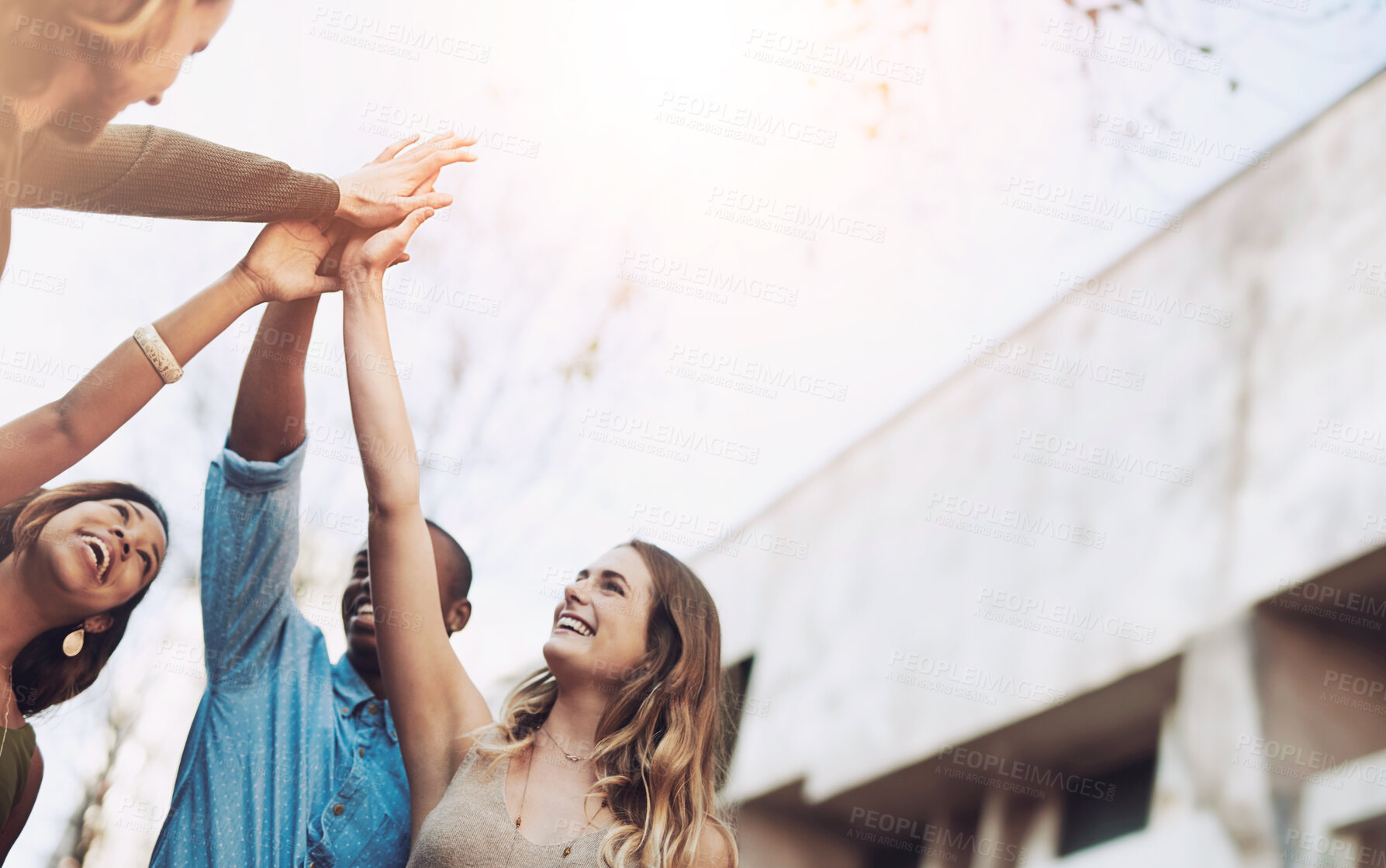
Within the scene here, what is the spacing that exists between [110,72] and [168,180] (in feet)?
1.03

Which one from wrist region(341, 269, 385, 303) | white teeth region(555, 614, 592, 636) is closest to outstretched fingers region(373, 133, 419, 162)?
wrist region(341, 269, 385, 303)

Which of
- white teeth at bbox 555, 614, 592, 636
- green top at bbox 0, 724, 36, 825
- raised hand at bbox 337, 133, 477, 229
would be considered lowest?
green top at bbox 0, 724, 36, 825

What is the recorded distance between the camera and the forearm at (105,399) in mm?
2715

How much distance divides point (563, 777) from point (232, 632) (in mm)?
899

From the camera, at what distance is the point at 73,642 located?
267 cm

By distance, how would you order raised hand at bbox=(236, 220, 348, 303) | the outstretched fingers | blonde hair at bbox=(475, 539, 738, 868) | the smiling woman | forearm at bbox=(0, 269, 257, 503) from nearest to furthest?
blonde hair at bbox=(475, 539, 738, 868)
the smiling woman
forearm at bbox=(0, 269, 257, 503)
raised hand at bbox=(236, 220, 348, 303)
the outstretched fingers

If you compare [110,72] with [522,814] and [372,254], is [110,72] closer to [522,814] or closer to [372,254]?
[372,254]

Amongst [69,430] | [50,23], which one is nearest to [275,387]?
[69,430]

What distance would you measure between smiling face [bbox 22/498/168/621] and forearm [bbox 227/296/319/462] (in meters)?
0.30

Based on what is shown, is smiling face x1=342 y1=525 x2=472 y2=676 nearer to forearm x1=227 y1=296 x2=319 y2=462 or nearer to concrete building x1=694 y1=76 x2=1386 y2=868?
forearm x1=227 y1=296 x2=319 y2=462

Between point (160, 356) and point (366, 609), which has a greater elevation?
point (160, 356)

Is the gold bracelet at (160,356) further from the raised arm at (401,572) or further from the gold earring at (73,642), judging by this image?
the gold earring at (73,642)

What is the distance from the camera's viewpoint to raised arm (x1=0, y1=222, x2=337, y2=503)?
2.72 metres

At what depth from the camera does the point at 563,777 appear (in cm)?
255
